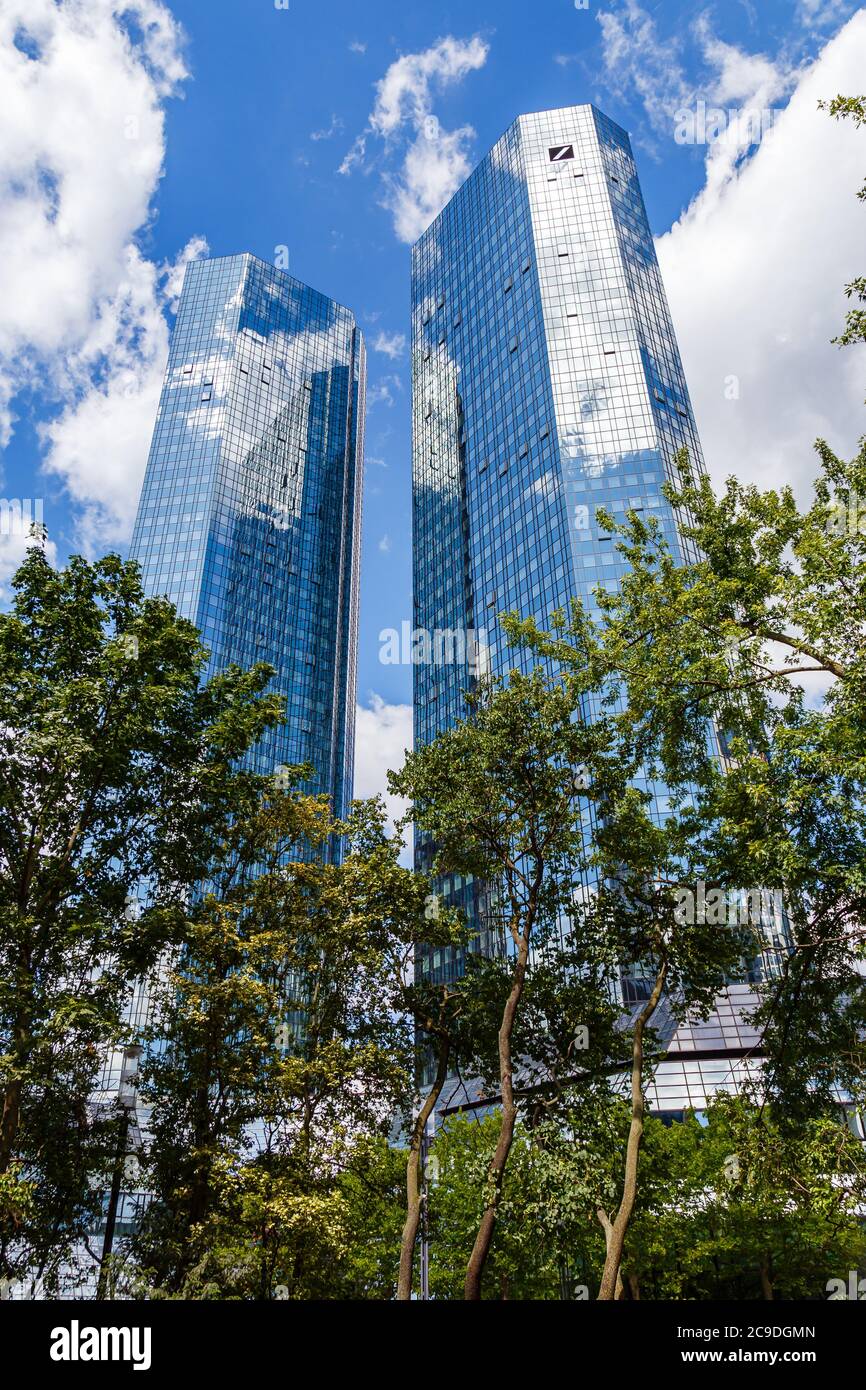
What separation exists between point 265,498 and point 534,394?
49.9 m

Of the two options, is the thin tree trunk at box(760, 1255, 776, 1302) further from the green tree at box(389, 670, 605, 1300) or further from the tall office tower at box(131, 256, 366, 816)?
the tall office tower at box(131, 256, 366, 816)

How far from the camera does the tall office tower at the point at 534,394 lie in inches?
3371

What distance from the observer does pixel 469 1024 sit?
2067 centimetres

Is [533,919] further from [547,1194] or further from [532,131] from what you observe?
[532,131]

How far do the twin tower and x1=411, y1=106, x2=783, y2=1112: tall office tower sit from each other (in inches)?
11.1

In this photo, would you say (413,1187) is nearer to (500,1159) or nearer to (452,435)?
(500,1159)

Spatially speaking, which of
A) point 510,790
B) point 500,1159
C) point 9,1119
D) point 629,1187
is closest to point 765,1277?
point 629,1187

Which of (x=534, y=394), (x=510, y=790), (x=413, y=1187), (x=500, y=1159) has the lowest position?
(x=413, y=1187)

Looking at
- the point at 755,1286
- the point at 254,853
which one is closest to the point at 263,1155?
the point at 254,853

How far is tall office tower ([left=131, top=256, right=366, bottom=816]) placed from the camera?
116 metres

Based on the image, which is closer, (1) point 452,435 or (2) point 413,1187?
(2) point 413,1187

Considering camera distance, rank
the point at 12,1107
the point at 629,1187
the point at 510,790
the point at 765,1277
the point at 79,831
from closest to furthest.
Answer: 1. the point at 12,1107
2. the point at 629,1187
3. the point at 79,831
4. the point at 510,790
5. the point at 765,1277

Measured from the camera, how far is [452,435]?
112m

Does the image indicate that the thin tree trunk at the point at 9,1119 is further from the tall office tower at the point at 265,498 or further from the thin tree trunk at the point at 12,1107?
the tall office tower at the point at 265,498
